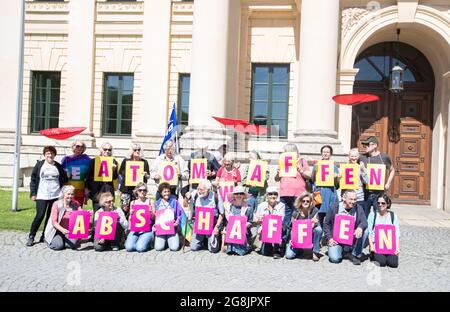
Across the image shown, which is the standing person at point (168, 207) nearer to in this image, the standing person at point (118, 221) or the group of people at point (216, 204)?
the group of people at point (216, 204)

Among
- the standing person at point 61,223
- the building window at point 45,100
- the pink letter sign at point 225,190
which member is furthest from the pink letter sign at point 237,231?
the building window at point 45,100

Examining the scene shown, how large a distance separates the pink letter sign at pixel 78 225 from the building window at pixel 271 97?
840 cm

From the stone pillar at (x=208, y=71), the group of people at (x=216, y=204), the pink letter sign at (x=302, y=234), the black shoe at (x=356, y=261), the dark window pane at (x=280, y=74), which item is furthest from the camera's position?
the dark window pane at (x=280, y=74)

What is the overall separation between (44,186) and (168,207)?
2.29 m

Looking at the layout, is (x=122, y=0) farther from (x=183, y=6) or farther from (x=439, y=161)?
(x=439, y=161)

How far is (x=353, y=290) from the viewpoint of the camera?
5.70 m

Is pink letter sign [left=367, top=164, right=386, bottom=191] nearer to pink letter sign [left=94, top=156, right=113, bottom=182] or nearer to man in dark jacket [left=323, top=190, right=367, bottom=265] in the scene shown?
man in dark jacket [left=323, top=190, right=367, bottom=265]

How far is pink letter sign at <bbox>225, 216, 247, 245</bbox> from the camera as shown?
7.48 m

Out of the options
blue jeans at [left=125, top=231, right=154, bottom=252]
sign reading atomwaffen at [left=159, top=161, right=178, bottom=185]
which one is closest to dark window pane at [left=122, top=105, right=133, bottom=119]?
sign reading atomwaffen at [left=159, top=161, right=178, bottom=185]

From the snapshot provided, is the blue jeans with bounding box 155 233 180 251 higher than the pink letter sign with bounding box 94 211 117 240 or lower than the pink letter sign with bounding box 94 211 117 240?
lower

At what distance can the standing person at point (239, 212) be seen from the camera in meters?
7.66

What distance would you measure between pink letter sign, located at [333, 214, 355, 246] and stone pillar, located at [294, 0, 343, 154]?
15.1ft

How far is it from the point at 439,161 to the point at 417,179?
1010mm

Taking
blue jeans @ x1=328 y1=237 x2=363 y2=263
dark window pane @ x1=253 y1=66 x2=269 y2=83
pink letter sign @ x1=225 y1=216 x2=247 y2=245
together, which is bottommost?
blue jeans @ x1=328 y1=237 x2=363 y2=263
